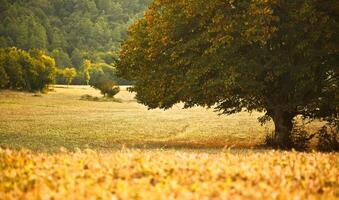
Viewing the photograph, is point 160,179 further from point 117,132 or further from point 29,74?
point 29,74

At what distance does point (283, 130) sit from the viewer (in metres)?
27.9

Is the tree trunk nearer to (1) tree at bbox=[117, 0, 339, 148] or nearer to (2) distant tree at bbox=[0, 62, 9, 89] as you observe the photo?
(1) tree at bbox=[117, 0, 339, 148]

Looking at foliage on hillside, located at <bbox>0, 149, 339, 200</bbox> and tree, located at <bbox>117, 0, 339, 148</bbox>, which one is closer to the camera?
foliage on hillside, located at <bbox>0, 149, 339, 200</bbox>

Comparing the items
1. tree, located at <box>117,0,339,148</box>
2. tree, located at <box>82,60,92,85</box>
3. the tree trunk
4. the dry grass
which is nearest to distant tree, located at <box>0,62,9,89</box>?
the dry grass

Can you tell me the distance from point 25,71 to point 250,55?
109 meters

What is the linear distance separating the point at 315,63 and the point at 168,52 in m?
8.07

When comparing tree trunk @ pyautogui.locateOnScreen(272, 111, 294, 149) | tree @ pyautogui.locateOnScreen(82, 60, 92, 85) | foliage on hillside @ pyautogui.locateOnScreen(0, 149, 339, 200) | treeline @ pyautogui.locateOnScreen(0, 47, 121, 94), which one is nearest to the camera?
foliage on hillside @ pyautogui.locateOnScreen(0, 149, 339, 200)

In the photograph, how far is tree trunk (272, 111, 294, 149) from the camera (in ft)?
91.1

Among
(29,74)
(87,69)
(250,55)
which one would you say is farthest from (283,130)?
(87,69)

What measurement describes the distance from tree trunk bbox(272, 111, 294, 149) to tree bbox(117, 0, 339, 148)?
6 centimetres

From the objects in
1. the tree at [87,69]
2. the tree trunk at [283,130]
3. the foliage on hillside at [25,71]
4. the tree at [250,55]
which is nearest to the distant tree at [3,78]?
the foliage on hillside at [25,71]

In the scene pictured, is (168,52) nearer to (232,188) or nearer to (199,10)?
(199,10)

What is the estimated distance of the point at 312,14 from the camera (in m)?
23.2

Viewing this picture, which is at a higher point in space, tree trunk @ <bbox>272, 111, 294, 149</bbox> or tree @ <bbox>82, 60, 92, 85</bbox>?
tree @ <bbox>82, 60, 92, 85</bbox>
